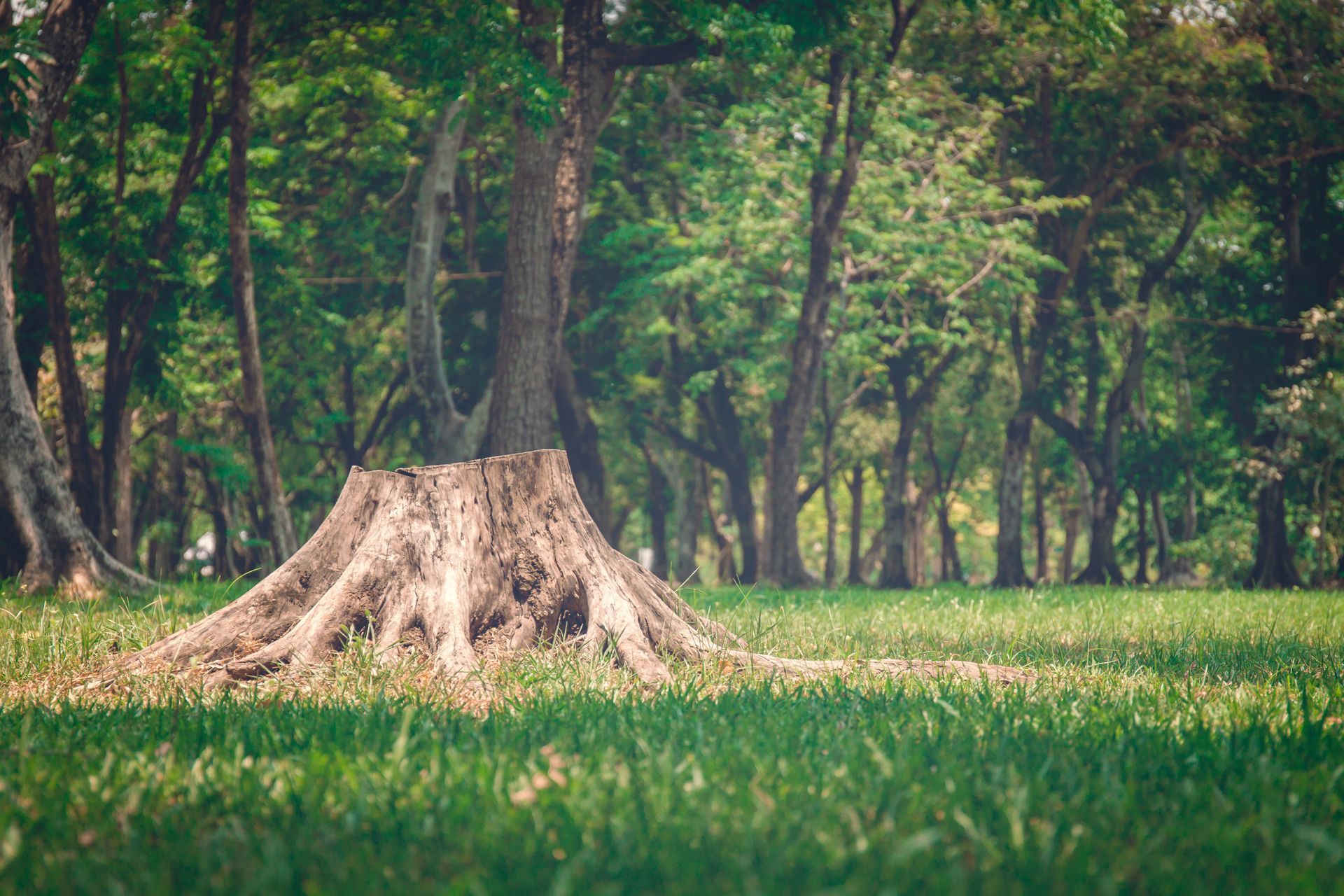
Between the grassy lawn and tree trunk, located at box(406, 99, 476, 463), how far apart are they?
39.3 feet

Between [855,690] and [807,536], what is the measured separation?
4799cm

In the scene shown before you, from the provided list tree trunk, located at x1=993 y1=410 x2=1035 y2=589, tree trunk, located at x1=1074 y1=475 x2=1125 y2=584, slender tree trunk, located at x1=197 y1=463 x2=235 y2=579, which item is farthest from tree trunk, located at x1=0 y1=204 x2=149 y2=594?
tree trunk, located at x1=1074 y1=475 x2=1125 y2=584

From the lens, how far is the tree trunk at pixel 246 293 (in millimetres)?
14125

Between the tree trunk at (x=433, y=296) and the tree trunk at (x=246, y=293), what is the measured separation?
9.92 feet

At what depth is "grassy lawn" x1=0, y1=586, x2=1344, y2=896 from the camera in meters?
2.73

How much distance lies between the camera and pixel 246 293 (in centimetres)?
1473

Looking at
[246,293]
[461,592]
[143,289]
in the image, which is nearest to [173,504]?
[143,289]

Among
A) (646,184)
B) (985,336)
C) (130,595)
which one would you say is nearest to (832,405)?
(985,336)

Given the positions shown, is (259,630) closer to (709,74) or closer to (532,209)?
(532,209)

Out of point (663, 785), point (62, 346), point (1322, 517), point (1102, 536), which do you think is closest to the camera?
point (663, 785)

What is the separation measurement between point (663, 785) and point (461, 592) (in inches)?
126

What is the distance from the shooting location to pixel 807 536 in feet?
173

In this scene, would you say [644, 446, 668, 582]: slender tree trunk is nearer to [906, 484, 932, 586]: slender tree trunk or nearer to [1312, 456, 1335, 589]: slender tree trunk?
[906, 484, 932, 586]: slender tree trunk

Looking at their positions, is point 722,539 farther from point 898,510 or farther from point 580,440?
point 580,440
